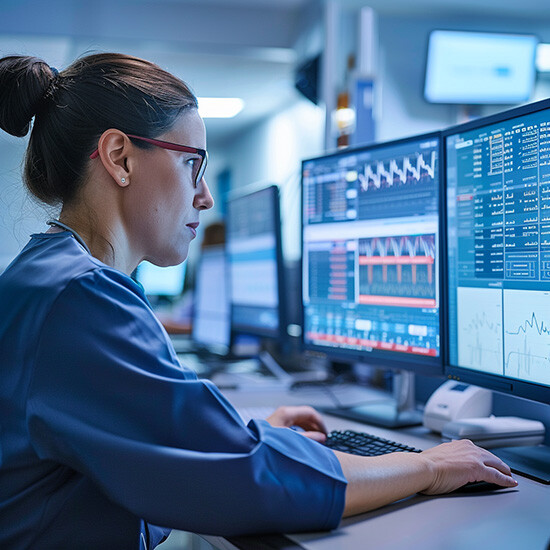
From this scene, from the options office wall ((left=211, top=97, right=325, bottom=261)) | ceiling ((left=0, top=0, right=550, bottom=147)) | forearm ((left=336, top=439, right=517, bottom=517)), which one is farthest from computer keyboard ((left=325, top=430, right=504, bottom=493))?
ceiling ((left=0, top=0, right=550, bottom=147))

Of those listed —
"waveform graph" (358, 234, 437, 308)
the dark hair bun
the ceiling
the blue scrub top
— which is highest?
the ceiling

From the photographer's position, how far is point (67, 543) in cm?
76

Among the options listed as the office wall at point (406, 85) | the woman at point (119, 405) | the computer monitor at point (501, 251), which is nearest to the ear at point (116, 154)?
the woman at point (119, 405)

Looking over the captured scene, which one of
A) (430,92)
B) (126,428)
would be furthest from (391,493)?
(430,92)

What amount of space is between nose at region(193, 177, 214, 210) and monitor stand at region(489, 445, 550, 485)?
0.66 meters

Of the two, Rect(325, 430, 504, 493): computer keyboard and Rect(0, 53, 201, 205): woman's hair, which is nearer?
Rect(0, 53, 201, 205): woman's hair

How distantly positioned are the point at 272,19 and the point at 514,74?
168 cm

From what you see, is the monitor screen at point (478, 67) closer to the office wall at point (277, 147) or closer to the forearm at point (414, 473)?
the office wall at point (277, 147)

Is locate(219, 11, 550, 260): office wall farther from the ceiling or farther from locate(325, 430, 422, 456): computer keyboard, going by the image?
locate(325, 430, 422, 456): computer keyboard

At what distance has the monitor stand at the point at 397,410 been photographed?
134 cm

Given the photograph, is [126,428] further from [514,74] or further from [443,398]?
[514,74]

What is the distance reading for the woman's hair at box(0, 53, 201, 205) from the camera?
0.91 m

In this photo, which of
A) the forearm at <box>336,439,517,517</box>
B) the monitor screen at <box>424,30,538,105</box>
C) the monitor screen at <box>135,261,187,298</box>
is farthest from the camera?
the monitor screen at <box>135,261,187,298</box>

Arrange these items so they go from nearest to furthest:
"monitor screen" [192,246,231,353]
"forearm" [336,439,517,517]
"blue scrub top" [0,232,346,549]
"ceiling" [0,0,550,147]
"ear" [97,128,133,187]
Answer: "blue scrub top" [0,232,346,549] → "forearm" [336,439,517,517] → "ear" [97,128,133,187] → "monitor screen" [192,246,231,353] → "ceiling" [0,0,550,147]
